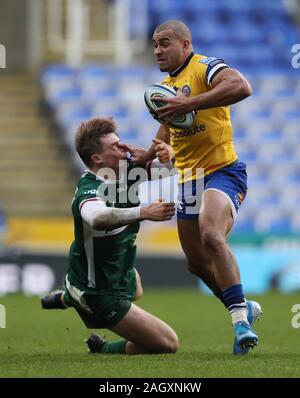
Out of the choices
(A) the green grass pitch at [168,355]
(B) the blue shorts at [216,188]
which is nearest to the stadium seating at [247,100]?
(A) the green grass pitch at [168,355]

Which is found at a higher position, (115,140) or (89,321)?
(115,140)

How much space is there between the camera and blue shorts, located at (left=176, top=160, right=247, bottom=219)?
7258 millimetres

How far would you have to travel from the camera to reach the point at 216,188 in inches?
285

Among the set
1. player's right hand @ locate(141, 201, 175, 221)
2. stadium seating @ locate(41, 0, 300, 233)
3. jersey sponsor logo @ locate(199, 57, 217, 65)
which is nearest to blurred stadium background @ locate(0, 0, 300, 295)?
stadium seating @ locate(41, 0, 300, 233)

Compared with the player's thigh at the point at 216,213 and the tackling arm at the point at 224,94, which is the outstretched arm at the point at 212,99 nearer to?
the tackling arm at the point at 224,94

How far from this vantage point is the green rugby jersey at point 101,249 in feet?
23.3

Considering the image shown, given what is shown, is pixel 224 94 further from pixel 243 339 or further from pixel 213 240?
pixel 243 339

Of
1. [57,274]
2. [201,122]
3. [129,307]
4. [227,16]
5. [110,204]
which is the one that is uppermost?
[227,16]

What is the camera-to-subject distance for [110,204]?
7.14m

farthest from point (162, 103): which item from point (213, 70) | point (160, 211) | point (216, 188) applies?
point (160, 211)

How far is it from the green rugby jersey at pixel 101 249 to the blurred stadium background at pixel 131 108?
291 inches

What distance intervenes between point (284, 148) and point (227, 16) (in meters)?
3.96

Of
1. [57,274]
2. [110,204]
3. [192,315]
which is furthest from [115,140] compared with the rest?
[57,274]

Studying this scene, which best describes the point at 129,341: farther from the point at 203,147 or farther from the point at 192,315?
the point at 192,315
